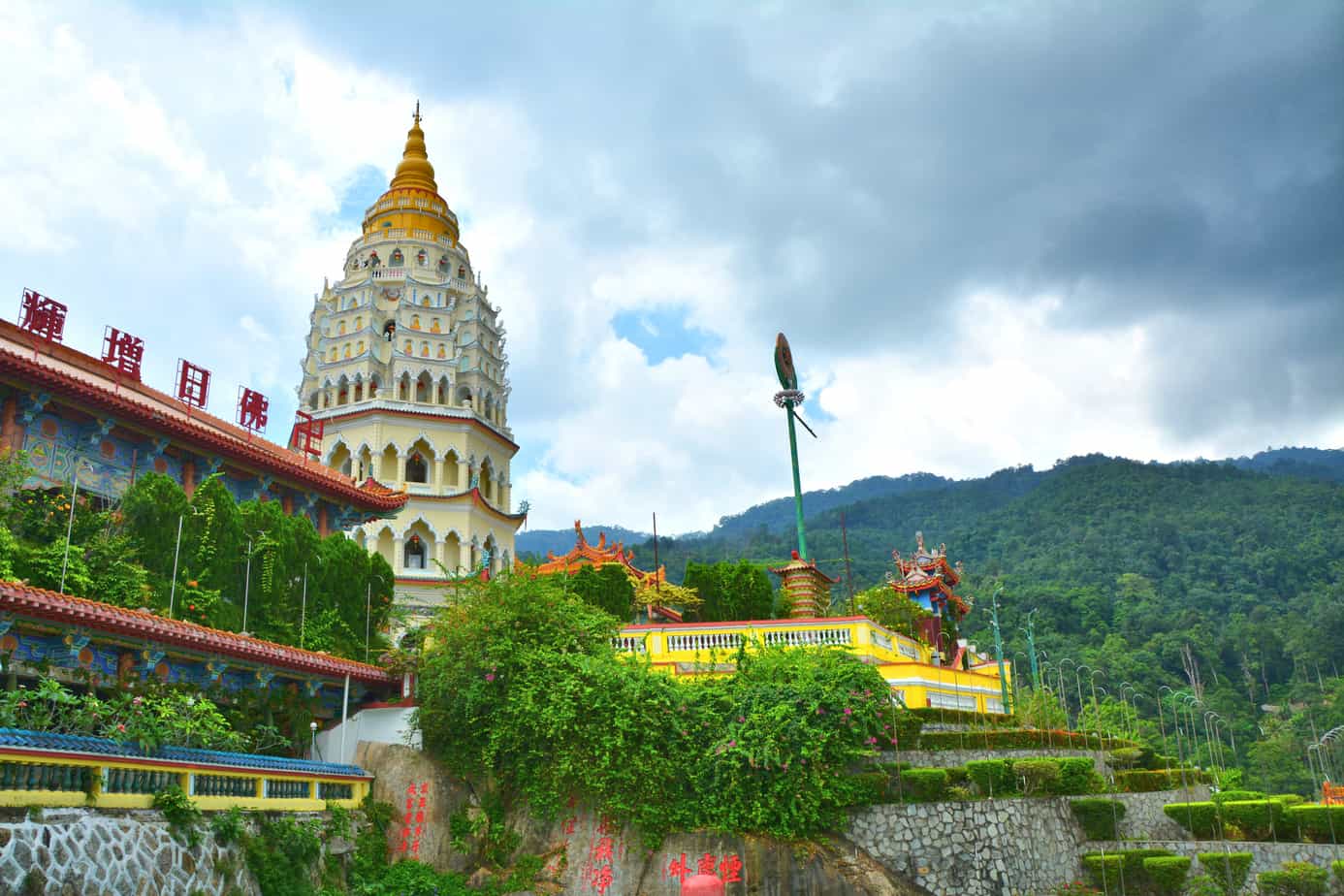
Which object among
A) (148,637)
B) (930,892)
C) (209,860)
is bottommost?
(930,892)

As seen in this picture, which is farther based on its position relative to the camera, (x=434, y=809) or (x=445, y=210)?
(x=445, y=210)

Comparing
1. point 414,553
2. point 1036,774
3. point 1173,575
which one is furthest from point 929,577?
point 1173,575

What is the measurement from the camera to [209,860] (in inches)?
632

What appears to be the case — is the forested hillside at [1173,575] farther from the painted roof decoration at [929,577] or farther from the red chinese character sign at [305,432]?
the red chinese character sign at [305,432]

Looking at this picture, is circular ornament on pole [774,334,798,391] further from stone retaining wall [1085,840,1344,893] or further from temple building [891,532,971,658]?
stone retaining wall [1085,840,1344,893]

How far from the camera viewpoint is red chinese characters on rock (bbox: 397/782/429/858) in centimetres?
2153

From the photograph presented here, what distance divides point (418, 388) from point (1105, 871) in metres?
32.9

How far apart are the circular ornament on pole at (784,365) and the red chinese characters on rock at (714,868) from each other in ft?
69.1

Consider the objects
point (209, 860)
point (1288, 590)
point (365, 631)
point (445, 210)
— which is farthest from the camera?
point (1288, 590)

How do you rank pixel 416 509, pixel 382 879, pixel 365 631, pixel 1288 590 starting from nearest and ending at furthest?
pixel 382 879 < pixel 365 631 < pixel 416 509 < pixel 1288 590

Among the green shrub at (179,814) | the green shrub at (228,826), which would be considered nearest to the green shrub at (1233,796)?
the green shrub at (228,826)

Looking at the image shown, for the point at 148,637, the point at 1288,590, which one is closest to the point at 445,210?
the point at 148,637

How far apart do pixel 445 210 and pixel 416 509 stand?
15.7 m

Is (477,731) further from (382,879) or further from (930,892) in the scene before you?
(930,892)
